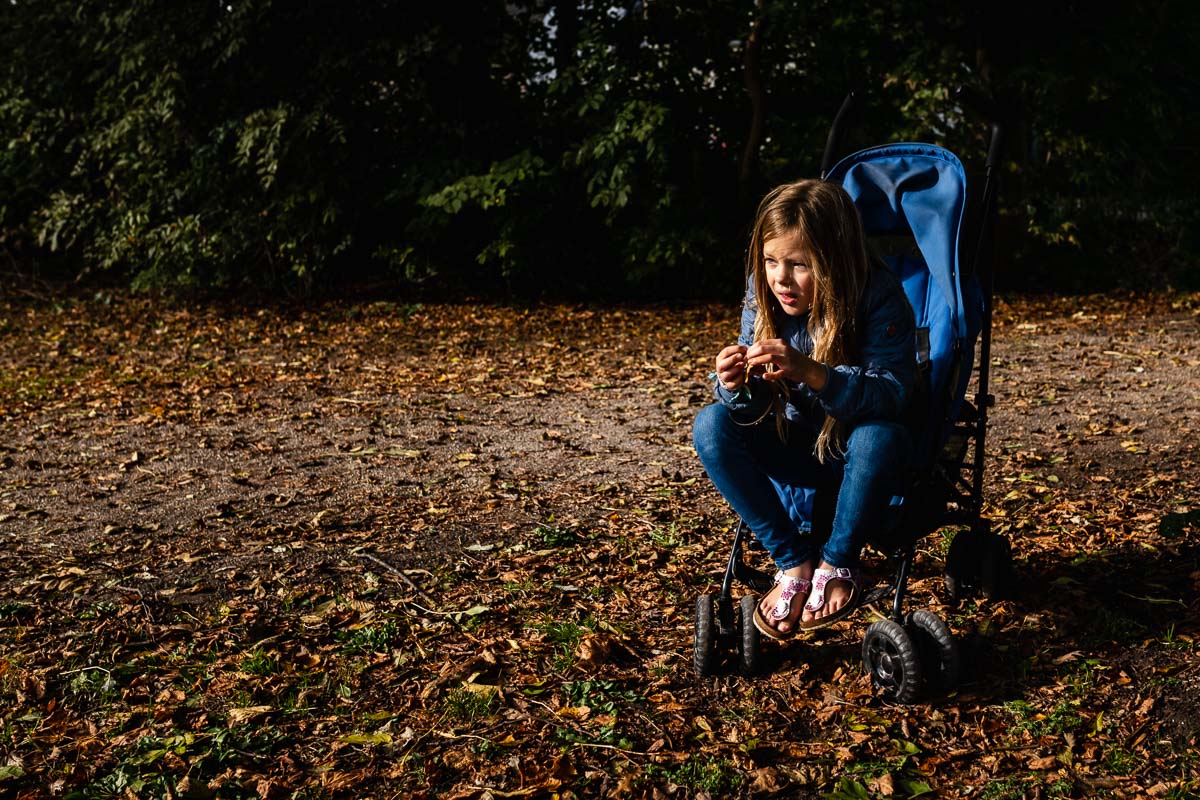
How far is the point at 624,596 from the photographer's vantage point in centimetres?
395

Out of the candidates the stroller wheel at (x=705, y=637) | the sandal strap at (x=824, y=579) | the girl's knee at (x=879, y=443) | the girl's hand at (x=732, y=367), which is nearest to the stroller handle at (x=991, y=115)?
the girl's knee at (x=879, y=443)

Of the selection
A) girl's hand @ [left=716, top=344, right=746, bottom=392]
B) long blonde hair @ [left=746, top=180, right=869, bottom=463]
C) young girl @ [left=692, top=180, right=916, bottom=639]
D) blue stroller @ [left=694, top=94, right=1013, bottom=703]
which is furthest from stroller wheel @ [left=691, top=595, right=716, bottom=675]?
girl's hand @ [left=716, top=344, right=746, bottom=392]

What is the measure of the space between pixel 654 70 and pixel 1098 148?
525 cm

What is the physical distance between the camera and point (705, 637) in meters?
3.25

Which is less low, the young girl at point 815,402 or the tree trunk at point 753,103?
the tree trunk at point 753,103

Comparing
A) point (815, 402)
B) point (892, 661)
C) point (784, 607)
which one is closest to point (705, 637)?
point (784, 607)

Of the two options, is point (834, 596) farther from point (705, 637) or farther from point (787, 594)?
point (705, 637)

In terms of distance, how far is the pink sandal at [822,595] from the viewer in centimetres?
309

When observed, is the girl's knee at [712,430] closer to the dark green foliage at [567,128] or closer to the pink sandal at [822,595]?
the pink sandal at [822,595]

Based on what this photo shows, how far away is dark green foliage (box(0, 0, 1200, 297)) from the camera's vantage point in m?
11.7

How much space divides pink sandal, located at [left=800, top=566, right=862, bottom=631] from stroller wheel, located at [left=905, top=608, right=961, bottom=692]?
0.53 feet

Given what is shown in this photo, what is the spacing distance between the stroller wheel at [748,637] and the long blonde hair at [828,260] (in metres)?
0.49

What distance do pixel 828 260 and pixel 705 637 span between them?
3.85 ft

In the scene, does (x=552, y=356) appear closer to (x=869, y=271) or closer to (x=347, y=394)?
(x=347, y=394)
